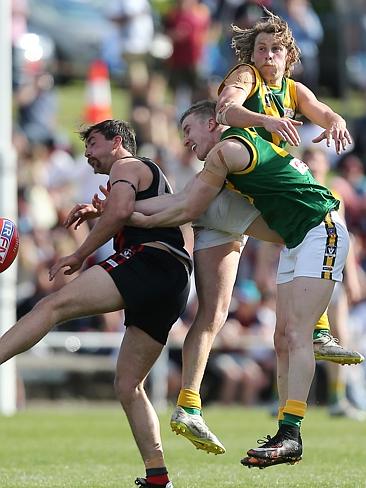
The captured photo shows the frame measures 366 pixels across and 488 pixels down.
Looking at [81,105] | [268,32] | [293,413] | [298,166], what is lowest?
[293,413]

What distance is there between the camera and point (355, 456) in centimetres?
955

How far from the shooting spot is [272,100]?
311 inches

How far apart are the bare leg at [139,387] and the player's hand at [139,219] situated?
2.06 ft

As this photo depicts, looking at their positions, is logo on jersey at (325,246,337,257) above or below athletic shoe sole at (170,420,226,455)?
above

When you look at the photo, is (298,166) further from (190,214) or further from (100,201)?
(100,201)

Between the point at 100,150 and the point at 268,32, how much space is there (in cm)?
130

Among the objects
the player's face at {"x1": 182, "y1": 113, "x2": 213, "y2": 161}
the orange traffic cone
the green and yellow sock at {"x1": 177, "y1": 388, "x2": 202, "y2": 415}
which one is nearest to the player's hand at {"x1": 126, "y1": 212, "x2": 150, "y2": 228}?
the player's face at {"x1": 182, "y1": 113, "x2": 213, "y2": 161}

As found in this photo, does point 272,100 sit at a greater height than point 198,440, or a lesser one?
greater

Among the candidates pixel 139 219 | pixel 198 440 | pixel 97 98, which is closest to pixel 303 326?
pixel 198 440

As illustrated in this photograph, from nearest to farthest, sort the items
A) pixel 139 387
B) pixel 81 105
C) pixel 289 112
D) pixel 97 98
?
pixel 139 387 → pixel 289 112 → pixel 97 98 → pixel 81 105

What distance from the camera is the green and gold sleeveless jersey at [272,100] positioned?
7.80 m

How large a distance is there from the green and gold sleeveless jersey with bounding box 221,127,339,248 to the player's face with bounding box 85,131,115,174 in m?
0.70

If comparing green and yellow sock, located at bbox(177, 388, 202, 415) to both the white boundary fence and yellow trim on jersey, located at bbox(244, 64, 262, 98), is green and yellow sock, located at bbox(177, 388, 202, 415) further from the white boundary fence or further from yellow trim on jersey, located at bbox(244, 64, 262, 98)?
the white boundary fence

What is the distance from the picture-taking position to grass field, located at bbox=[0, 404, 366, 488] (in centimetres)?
811
